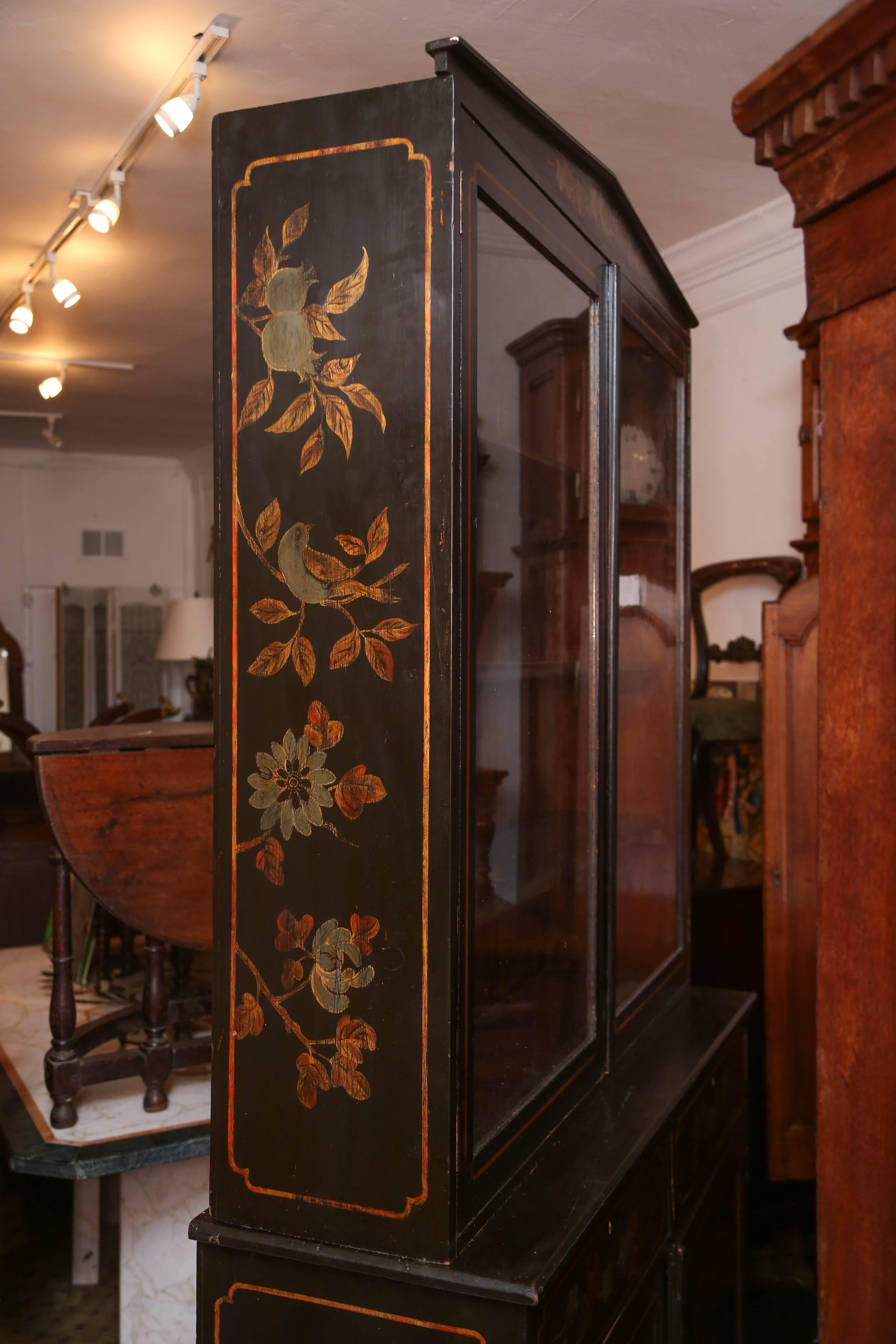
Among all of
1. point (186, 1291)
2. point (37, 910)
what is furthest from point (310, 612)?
point (37, 910)

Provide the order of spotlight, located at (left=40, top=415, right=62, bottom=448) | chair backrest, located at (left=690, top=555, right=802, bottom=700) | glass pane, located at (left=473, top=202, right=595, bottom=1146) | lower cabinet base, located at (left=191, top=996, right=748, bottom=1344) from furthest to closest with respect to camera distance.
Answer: spotlight, located at (left=40, top=415, right=62, bottom=448)
chair backrest, located at (left=690, top=555, right=802, bottom=700)
glass pane, located at (left=473, top=202, right=595, bottom=1146)
lower cabinet base, located at (left=191, top=996, right=748, bottom=1344)

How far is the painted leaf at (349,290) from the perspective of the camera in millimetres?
1209

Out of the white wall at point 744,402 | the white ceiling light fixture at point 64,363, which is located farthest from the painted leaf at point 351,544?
the white ceiling light fixture at point 64,363

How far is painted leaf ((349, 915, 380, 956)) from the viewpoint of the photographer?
1.22 meters

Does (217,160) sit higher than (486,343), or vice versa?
(217,160)

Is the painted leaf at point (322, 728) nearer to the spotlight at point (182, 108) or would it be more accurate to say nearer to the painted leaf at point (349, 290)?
the painted leaf at point (349, 290)

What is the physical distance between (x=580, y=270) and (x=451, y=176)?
0.53 m

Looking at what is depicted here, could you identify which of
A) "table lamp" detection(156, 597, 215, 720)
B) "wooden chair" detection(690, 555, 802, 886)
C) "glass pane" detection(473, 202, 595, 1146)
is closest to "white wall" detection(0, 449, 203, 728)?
"table lamp" detection(156, 597, 215, 720)

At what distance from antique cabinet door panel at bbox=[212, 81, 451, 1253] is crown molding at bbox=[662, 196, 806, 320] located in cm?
267

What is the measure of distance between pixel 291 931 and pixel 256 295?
0.75 m

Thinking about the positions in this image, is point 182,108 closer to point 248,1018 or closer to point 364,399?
point 364,399

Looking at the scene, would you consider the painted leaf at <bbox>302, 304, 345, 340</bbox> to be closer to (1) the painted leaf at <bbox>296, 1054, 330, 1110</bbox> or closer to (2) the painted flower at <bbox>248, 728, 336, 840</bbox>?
(2) the painted flower at <bbox>248, 728, 336, 840</bbox>

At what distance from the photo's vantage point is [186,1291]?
244 cm

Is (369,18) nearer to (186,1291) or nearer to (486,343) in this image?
(486,343)
